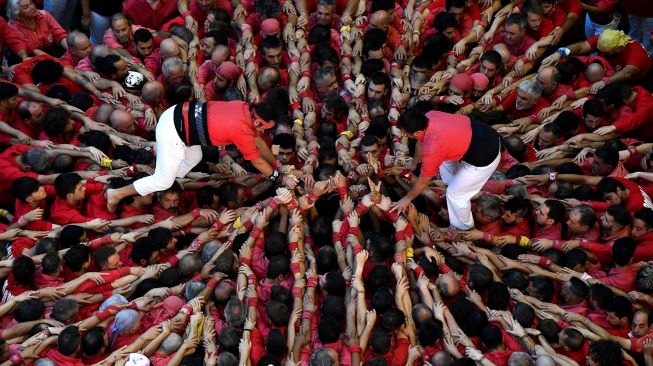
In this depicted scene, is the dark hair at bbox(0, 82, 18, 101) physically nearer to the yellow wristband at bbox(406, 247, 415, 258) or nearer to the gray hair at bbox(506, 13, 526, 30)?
the yellow wristband at bbox(406, 247, 415, 258)

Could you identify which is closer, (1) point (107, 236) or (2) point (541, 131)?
(1) point (107, 236)

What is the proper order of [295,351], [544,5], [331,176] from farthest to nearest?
[544,5], [331,176], [295,351]

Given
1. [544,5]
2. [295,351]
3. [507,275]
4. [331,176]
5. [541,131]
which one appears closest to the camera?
[295,351]

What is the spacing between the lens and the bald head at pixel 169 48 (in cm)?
921

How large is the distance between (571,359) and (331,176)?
2.84m

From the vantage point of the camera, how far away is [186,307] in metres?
7.09

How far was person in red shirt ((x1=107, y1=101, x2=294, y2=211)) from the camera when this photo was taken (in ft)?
24.4

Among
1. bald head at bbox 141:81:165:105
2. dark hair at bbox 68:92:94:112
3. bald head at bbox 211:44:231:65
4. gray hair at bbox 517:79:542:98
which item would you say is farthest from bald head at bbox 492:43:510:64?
dark hair at bbox 68:92:94:112

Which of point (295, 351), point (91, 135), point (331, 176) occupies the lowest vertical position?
point (295, 351)

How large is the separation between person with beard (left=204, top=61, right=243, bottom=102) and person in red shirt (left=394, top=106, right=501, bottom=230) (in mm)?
2561

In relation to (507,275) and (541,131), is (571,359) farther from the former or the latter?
(541,131)

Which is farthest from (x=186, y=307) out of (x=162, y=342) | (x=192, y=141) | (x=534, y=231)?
(x=534, y=231)

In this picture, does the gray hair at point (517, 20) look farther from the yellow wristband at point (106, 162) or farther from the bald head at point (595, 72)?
the yellow wristband at point (106, 162)

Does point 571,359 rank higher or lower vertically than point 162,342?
lower
